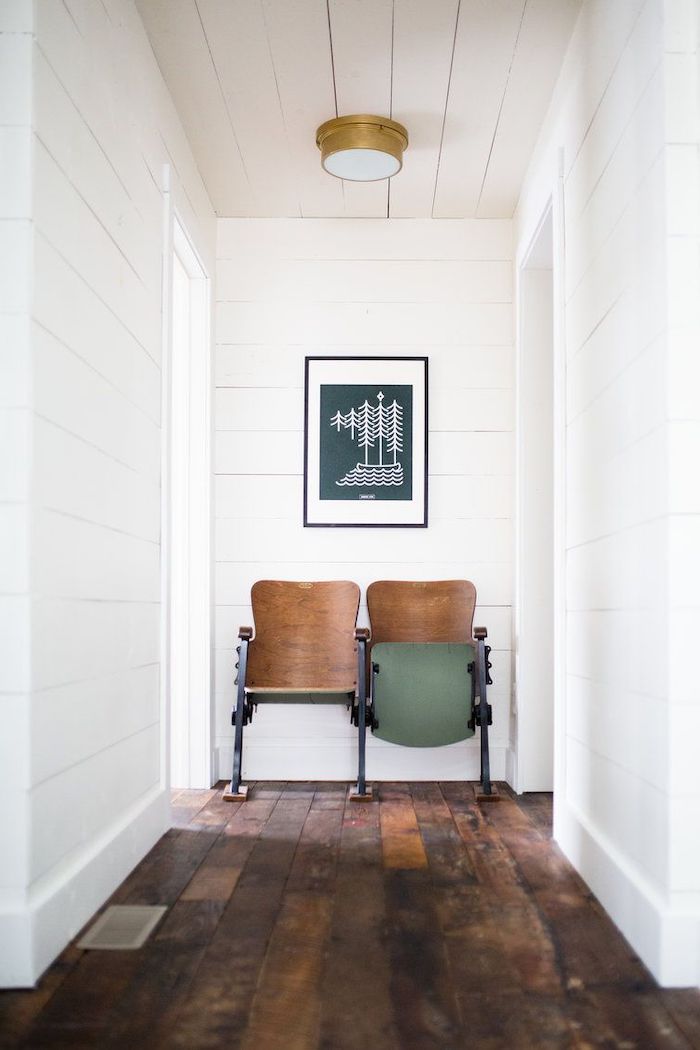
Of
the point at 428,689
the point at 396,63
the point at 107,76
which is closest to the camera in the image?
the point at 107,76

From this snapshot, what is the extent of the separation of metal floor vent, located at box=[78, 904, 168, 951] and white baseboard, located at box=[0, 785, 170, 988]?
0.04m

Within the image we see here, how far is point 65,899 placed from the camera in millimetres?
2168

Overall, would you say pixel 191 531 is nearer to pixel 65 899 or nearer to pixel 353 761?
pixel 353 761

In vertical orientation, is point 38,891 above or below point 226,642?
below

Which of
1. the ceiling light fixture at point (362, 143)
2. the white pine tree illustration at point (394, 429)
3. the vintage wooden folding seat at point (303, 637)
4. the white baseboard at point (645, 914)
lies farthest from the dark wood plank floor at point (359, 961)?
the ceiling light fixture at point (362, 143)

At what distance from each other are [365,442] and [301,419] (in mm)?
312

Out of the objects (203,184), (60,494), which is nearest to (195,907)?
(60,494)

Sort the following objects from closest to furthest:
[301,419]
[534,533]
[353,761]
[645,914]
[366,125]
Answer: [645,914] → [366,125] → [534,533] → [353,761] → [301,419]

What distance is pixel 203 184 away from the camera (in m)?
4.12

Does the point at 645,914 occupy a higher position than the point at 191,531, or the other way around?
the point at 191,531

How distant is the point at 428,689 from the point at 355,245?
206cm

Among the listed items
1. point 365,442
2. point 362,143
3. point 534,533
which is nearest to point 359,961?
point 534,533

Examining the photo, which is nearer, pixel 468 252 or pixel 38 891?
pixel 38 891

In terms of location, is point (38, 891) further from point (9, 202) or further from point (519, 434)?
point (519, 434)
